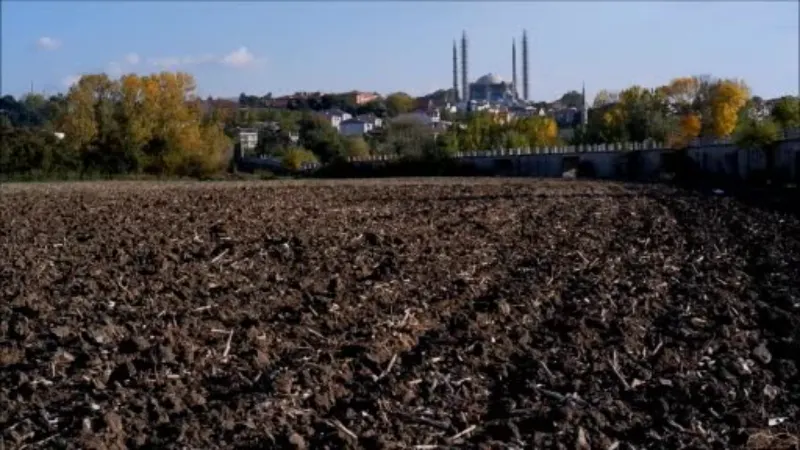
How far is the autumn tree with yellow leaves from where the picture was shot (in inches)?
3113

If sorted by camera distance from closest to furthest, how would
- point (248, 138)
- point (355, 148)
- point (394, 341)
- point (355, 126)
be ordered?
point (394, 341), point (355, 148), point (248, 138), point (355, 126)

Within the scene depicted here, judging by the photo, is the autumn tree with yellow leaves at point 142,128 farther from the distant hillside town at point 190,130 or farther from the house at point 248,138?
the house at point 248,138

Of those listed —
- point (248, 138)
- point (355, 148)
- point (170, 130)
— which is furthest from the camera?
point (248, 138)

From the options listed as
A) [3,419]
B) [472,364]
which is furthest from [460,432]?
[3,419]

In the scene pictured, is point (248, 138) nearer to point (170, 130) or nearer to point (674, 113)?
point (674, 113)

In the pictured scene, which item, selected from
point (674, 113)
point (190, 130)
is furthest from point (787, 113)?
point (674, 113)

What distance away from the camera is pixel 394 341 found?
10.7 m

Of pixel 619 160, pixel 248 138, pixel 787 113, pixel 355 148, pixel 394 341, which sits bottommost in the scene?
pixel 394 341

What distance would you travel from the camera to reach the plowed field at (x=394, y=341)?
816cm

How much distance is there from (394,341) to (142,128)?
72.2 m

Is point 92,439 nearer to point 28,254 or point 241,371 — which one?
point 241,371

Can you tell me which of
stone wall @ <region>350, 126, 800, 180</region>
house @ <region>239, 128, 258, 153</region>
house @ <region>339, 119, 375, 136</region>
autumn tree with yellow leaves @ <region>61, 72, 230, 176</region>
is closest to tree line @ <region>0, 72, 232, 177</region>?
autumn tree with yellow leaves @ <region>61, 72, 230, 176</region>

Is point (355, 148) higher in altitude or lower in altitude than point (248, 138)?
lower

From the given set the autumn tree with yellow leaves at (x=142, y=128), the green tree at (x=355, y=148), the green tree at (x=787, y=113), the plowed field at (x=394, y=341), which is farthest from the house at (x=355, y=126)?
the plowed field at (x=394, y=341)
